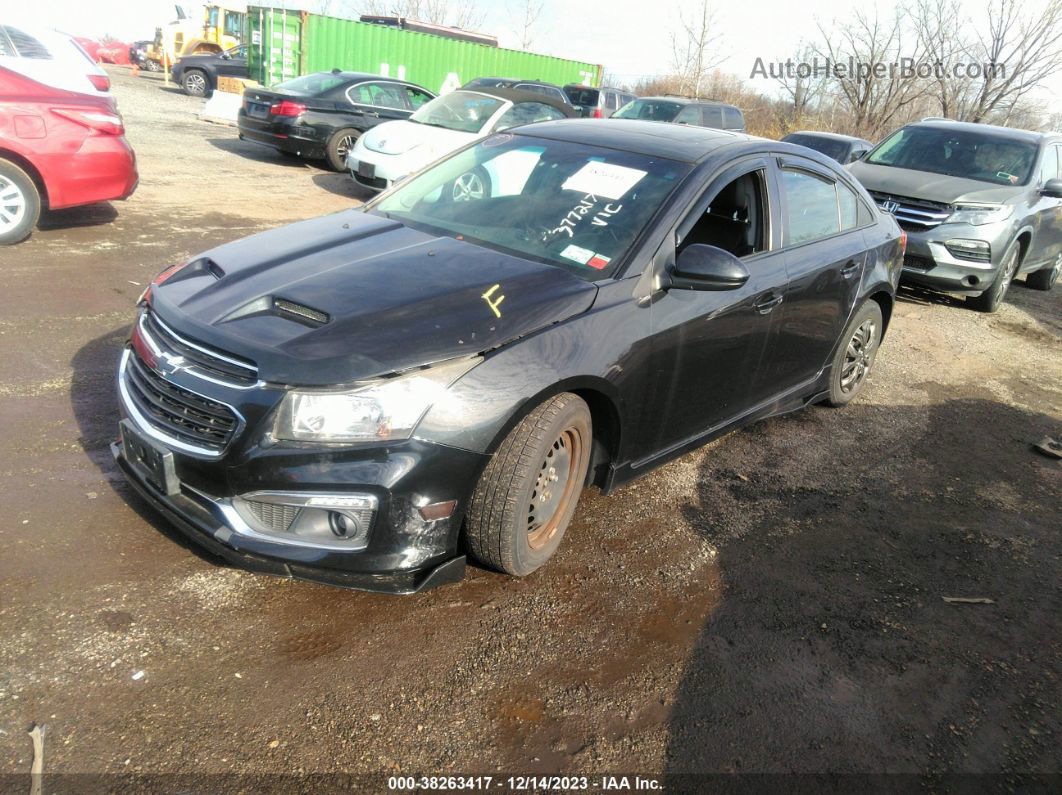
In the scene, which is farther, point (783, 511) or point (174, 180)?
point (174, 180)

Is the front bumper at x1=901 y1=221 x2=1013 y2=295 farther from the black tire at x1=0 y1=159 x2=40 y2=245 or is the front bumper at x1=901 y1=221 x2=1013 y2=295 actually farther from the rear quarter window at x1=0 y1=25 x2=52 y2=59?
the rear quarter window at x1=0 y1=25 x2=52 y2=59

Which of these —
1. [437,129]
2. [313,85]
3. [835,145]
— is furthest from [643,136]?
[835,145]

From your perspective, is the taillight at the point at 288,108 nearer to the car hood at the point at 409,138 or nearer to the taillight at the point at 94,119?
the car hood at the point at 409,138

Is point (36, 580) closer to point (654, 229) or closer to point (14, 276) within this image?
point (654, 229)

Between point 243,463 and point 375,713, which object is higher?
point 243,463

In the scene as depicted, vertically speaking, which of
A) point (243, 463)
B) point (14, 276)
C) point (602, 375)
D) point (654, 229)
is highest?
point (654, 229)

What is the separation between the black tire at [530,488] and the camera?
9.73ft

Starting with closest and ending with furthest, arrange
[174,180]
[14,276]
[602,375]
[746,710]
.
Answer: [746,710], [602,375], [14,276], [174,180]

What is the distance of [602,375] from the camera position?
127 inches

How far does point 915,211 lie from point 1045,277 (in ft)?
12.3

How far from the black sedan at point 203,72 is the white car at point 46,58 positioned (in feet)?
60.8

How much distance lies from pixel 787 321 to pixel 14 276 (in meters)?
5.62

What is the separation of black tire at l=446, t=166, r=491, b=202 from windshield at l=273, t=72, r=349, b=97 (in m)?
10.1

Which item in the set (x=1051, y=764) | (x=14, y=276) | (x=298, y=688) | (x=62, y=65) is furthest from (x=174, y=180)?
(x=1051, y=764)
